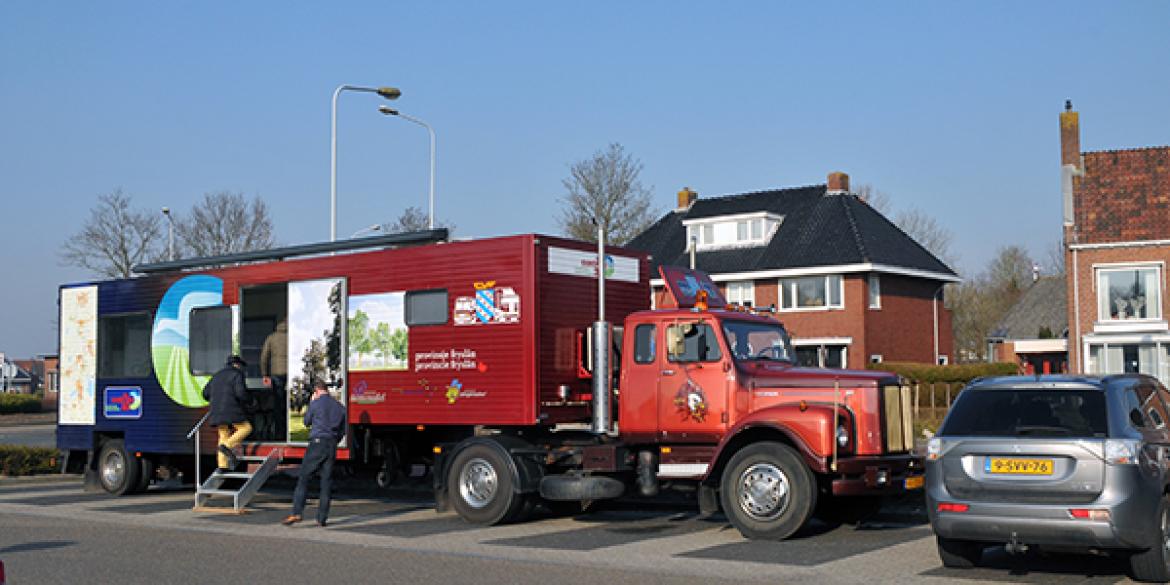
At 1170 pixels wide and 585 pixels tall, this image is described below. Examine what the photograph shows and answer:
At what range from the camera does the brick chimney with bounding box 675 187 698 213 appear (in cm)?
5894

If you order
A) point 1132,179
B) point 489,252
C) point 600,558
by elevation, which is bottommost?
point 600,558

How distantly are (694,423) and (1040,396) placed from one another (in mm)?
4486

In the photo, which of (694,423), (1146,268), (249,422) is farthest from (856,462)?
(1146,268)

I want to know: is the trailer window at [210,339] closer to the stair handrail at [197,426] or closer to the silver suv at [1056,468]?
the stair handrail at [197,426]

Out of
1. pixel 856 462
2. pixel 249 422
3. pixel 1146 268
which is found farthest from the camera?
pixel 1146 268

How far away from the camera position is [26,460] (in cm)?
2255

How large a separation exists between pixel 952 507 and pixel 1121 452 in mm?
1346

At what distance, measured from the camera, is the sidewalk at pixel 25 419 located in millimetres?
53016

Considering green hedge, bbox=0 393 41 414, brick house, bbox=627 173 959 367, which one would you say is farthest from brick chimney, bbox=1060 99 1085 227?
green hedge, bbox=0 393 41 414

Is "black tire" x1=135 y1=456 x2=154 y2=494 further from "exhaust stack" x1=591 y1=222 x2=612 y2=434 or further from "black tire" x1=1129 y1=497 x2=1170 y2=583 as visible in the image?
"black tire" x1=1129 y1=497 x2=1170 y2=583

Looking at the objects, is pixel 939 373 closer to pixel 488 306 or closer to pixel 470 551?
pixel 488 306

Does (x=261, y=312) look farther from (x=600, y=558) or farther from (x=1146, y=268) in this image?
Answer: (x=1146, y=268)

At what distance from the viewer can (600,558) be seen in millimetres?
11727

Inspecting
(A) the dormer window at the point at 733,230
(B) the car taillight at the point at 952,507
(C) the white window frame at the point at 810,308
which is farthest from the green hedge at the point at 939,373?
(B) the car taillight at the point at 952,507
